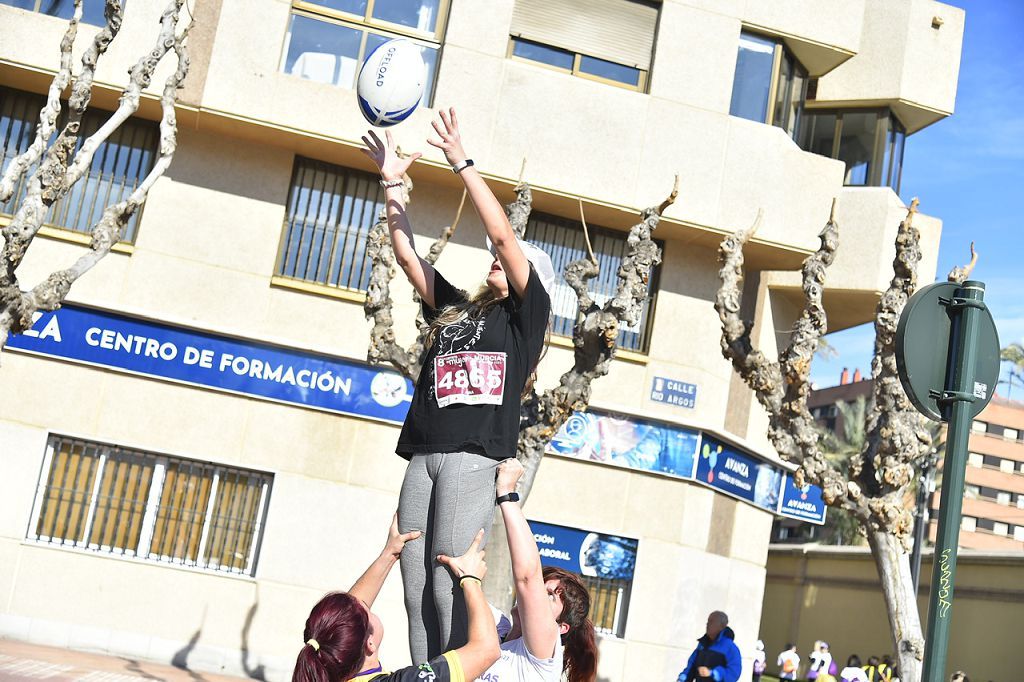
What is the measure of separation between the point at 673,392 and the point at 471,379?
1210cm

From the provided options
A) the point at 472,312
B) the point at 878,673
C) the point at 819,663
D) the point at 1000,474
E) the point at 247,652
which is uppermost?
the point at 1000,474

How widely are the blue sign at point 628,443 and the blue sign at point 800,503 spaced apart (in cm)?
307

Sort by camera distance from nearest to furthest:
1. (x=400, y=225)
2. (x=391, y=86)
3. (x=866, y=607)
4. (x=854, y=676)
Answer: (x=400, y=225), (x=391, y=86), (x=854, y=676), (x=866, y=607)

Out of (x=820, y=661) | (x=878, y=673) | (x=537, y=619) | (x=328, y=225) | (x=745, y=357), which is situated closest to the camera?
(x=537, y=619)

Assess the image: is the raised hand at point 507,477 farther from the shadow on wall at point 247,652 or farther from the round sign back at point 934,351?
the shadow on wall at point 247,652

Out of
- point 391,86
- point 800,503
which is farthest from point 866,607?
point 391,86

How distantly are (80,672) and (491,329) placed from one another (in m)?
9.27

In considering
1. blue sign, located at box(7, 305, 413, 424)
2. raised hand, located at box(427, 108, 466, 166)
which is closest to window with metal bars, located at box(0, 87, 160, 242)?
blue sign, located at box(7, 305, 413, 424)

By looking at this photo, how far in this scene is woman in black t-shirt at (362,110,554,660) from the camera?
3.74 meters

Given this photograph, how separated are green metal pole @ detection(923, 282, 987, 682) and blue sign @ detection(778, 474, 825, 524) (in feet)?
45.5

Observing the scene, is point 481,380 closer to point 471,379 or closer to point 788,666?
point 471,379

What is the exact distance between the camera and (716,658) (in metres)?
9.61

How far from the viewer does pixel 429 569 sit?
3846 mm

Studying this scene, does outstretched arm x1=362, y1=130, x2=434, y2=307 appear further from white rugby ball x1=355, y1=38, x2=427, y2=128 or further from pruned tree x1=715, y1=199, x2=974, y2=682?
pruned tree x1=715, y1=199, x2=974, y2=682
